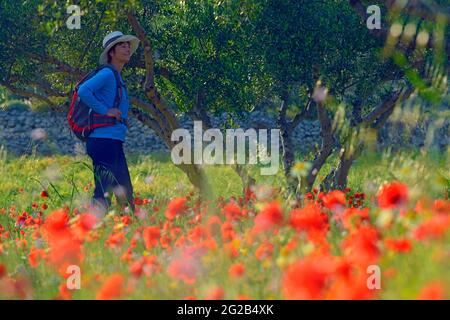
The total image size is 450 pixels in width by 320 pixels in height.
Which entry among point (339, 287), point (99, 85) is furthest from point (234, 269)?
point (99, 85)

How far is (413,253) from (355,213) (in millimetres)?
444

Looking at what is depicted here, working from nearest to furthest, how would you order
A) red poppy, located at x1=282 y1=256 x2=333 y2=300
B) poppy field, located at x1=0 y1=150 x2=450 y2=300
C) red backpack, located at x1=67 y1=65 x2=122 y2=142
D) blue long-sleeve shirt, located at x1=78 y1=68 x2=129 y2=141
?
red poppy, located at x1=282 y1=256 x2=333 y2=300
poppy field, located at x1=0 y1=150 x2=450 y2=300
blue long-sleeve shirt, located at x1=78 y1=68 x2=129 y2=141
red backpack, located at x1=67 y1=65 x2=122 y2=142

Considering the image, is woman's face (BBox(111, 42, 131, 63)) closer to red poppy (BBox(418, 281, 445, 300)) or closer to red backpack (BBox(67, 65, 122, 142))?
red backpack (BBox(67, 65, 122, 142))

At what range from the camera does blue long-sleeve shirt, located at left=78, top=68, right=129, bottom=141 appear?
302 inches

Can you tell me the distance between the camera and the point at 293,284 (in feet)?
10.1

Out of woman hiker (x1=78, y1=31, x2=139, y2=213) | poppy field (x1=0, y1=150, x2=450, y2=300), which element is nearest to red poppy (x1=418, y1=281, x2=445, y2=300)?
poppy field (x1=0, y1=150, x2=450, y2=300)

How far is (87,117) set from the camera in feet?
25.8

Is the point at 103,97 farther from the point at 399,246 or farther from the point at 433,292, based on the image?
the point at 433,292

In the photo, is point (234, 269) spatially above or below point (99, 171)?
below

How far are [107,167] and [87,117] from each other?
59 cm

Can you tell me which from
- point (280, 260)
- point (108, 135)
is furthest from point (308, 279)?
point (108, 135)

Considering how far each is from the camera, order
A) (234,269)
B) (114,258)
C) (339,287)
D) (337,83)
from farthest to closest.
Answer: (337,83) < (114,258) < (234,269) < (339,287)

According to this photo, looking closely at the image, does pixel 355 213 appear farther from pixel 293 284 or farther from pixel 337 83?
pixel 337 83

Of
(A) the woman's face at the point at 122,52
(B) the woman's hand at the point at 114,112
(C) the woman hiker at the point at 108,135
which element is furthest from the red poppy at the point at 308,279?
(A) the woman's face at the point at 122,52
